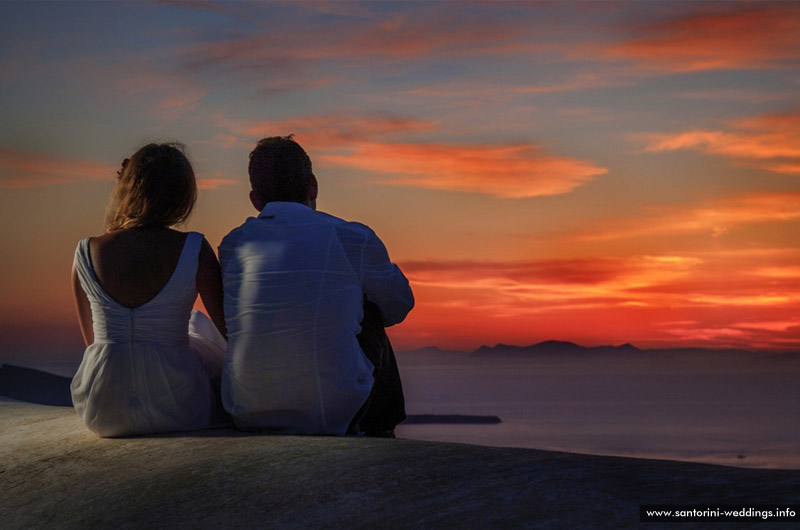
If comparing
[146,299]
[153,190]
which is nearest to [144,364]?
[146,299]

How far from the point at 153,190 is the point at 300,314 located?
35.7 inches

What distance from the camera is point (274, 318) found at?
3.75 meters

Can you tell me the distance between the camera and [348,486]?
2928 millimetres

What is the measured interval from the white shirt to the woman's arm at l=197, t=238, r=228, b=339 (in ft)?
0.44

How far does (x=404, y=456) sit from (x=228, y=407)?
3.67ft

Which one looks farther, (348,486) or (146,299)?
(146,299)

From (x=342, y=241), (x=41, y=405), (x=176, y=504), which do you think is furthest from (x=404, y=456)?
(x=41, y=405)

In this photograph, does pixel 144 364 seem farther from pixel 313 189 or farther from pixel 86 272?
pixel 313 189

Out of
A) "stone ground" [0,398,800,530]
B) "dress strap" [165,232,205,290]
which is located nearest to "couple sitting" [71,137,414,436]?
"dress strap" [165,232,205,290]

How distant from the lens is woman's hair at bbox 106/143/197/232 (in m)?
3.97

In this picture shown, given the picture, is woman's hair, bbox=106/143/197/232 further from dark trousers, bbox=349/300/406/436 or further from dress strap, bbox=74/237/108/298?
dark trousers, bbox=349/300/406/436

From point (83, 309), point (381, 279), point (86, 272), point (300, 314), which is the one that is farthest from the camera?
point (83, 309)

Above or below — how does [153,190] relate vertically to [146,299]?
above

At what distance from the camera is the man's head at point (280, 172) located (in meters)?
3.97
